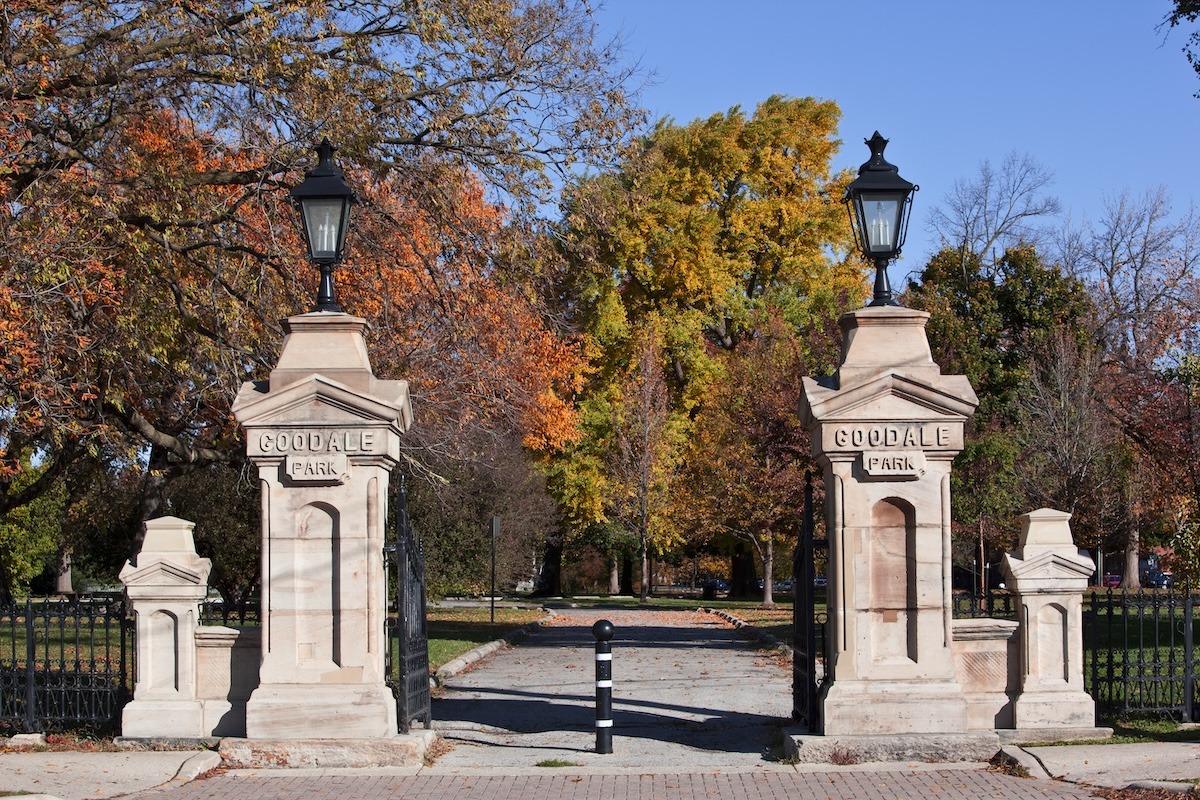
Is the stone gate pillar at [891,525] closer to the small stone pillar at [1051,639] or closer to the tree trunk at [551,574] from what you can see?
the small stone pillar at [1051,639]

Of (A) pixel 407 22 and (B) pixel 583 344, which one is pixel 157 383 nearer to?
(A) pixel 407 22

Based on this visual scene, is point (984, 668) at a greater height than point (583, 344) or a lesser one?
lesser

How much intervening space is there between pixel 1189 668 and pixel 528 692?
7.88 metres

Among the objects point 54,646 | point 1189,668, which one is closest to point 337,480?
point 1189,668

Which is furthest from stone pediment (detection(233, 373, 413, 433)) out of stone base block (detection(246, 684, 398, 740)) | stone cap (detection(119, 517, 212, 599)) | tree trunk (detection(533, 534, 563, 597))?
tree trunk (detection(533, 534, 563, 597))

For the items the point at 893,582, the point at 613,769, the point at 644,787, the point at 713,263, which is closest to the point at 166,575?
the point at 613,769

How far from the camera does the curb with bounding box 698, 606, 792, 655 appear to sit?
23453mm

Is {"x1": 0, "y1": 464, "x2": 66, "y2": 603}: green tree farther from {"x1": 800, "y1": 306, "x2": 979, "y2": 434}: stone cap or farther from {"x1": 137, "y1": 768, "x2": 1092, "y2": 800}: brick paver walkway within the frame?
{"x1": 800, "y1": 306, "x2": 979, "y2": 434}: stone cap

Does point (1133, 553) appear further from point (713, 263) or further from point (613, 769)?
point (613, 769)

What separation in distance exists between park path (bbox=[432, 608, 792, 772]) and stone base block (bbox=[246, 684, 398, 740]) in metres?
0.70

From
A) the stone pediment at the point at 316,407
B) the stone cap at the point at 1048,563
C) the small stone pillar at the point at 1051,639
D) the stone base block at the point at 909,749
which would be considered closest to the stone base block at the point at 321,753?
the stone pediment at the point at 316,407

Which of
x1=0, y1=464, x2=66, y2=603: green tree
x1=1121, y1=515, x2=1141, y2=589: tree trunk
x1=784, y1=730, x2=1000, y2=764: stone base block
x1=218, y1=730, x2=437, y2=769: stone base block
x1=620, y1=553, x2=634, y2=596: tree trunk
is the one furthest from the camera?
x1=620, y1=553, x2=634, y2=596: tree trunk

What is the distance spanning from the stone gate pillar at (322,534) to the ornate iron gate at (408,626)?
0.17 metres

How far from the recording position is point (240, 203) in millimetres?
15781
